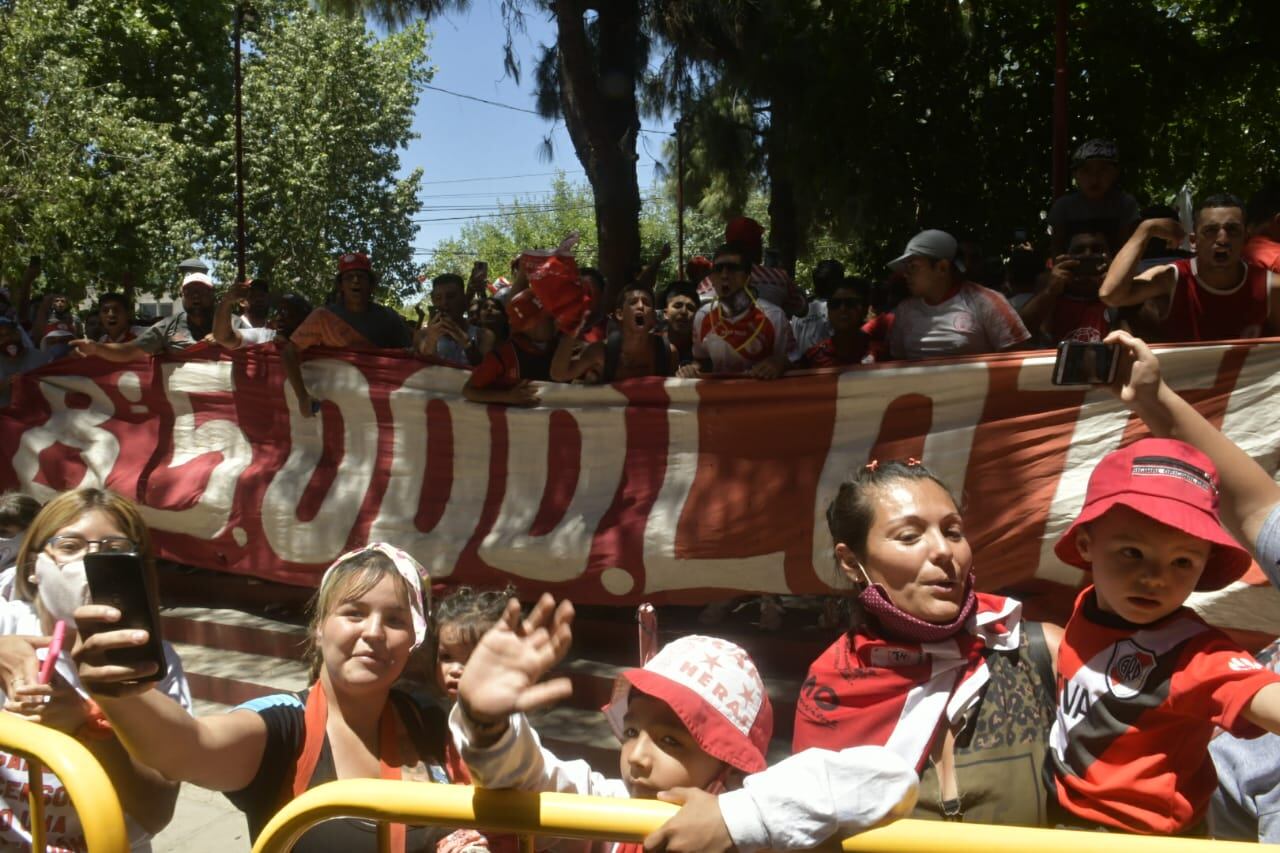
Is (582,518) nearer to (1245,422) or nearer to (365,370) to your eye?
(365,370)

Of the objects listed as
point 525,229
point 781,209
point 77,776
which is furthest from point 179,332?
point 525,229

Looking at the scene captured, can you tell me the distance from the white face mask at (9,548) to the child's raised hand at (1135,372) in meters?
3.68

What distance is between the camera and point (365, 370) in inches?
243

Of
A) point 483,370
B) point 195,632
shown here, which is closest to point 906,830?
point 483,370

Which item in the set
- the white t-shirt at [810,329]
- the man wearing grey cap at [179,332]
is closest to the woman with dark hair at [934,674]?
the white t-shirt at [810,329]

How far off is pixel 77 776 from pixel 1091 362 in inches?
80.6

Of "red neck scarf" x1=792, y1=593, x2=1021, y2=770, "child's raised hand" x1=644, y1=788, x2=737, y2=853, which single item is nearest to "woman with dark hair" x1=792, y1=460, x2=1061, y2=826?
"red neck scarf" x1=792, y1=593, x2=1021, y2=770

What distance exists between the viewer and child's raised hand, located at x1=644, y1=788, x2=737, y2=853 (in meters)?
1.51

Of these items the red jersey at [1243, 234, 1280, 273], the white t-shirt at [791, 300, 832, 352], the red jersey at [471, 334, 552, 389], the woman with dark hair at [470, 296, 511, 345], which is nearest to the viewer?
the red jersey at [1243, 234, 1280, 273]

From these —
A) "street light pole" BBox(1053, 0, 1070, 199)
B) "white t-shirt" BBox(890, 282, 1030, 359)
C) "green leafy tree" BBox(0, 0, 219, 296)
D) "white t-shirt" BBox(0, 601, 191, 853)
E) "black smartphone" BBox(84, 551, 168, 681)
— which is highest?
"green leafy tree" BBox(0, 0, 219, 296)

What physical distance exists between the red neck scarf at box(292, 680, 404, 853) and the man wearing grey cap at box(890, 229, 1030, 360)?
303cm

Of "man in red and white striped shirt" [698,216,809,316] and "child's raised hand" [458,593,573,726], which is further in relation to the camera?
"man in red and white striped shirt" [698,216,809,316]

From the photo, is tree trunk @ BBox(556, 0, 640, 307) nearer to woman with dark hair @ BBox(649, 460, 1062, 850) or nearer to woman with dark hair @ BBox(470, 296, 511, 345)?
woman with dark hair @ BBox(470, 296, 511, 345)

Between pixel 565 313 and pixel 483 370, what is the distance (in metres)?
0.53
